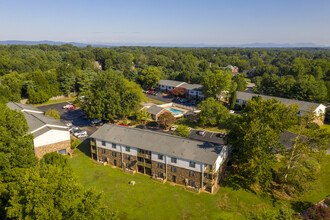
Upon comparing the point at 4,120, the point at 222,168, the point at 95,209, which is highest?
the point at 4,120

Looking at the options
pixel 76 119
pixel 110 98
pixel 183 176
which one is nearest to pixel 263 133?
pixel 183 176

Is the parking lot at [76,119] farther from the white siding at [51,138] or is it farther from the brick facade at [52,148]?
the white siding at [51,138]

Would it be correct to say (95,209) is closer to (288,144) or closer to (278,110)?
(278,110)

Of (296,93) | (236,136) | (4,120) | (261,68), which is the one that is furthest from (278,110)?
(261,68)

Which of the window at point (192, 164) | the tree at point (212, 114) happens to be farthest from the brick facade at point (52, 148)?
the tree at point (212, 114)

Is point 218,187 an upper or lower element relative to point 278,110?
lower

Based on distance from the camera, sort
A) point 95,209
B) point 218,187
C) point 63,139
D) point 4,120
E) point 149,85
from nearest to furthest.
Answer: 1. point 95,209
2. point 4,120
3. point 218,187
4. point 63,139
5. point 149,85
